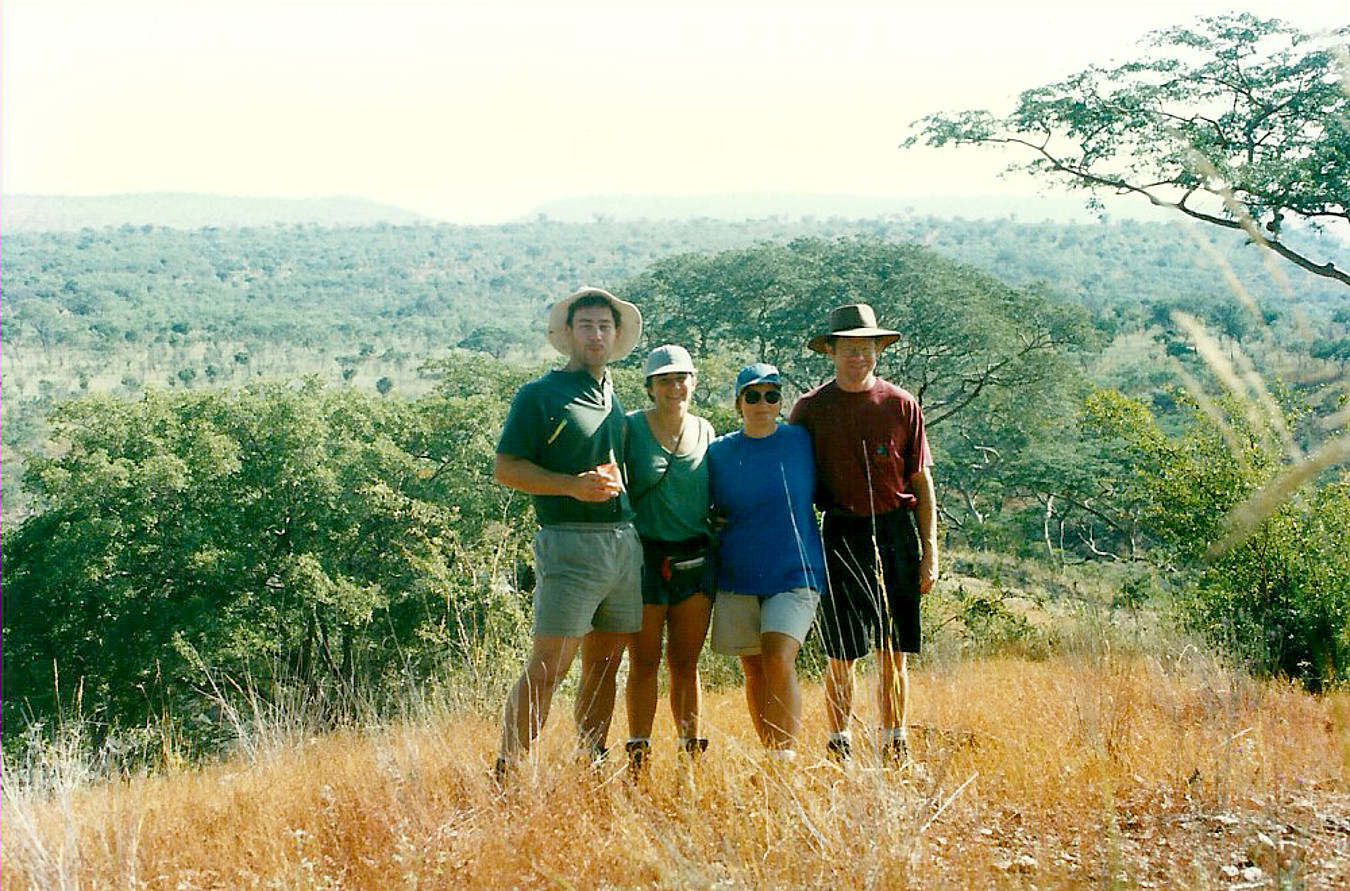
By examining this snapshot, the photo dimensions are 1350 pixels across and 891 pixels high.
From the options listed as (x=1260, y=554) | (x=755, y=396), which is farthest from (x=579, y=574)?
(x=1260, y=554)

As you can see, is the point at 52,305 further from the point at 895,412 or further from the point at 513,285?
the point at 895,412

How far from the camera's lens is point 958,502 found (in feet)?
100

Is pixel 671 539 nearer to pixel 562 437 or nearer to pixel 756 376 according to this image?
pixel 562 437

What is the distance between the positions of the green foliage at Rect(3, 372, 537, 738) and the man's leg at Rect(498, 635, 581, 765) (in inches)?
475

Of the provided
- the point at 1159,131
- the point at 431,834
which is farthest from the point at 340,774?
the point at 1159,131


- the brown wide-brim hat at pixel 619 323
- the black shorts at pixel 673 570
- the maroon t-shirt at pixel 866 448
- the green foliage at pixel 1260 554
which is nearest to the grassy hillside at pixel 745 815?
the black shorts at pixel 673 570

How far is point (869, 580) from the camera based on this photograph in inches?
151

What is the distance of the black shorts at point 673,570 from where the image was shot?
3729 millimetres

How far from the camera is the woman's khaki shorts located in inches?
145

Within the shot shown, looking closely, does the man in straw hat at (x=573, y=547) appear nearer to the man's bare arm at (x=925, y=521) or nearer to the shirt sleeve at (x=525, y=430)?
the shirt sleeve at (x=525, y=430)

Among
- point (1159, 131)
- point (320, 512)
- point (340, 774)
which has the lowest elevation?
point (320, 512)

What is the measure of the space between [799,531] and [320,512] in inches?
643

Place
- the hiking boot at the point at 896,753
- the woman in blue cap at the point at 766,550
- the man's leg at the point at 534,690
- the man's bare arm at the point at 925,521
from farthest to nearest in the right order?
the man's bare arm at the point at 925,521
the woman in blue cap at the point at 766,550
the man's leg at the point at 534,690
the hiking boot at the point at 896,753

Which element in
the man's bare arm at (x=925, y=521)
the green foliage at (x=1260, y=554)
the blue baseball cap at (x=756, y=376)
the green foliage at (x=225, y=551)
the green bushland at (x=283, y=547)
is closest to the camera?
the blue baseball cap at (x=756, y=376)
